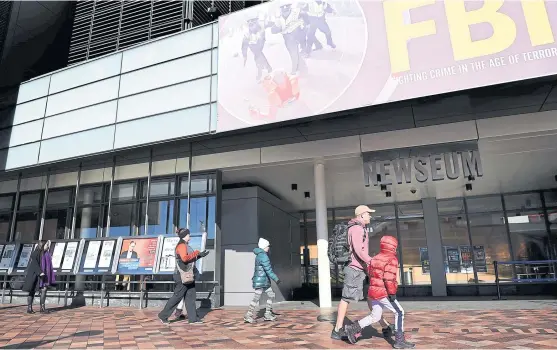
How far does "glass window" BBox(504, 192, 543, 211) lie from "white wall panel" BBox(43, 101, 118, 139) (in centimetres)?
1375

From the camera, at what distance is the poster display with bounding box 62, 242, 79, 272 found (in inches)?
407

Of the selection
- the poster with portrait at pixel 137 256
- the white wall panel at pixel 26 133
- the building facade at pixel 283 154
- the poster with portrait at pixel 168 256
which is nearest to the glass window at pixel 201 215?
the building facade at pixel 283 154

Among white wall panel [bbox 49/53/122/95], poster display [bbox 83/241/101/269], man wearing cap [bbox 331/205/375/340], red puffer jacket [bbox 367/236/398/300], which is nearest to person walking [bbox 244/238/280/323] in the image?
man wearing cap [bbox 331/205/375/340]

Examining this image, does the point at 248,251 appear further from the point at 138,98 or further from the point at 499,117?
the point at 499,117

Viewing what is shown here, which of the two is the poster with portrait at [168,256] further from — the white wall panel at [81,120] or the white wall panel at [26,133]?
the white wall panel at [26,133]

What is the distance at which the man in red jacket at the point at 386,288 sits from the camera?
4582mm

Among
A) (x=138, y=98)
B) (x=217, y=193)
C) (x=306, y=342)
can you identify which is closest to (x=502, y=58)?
(x=306, y=342)

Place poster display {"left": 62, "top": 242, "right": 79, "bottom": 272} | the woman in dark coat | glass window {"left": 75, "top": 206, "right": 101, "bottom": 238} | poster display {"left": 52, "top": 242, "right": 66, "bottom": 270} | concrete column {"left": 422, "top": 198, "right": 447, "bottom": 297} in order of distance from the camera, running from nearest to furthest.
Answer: the woman in dark coat
poster display {"left": 62, "top": 242, "right": 79, "bottom": 272}
poster display {"left": 52, "top": 242, "right": 66, "bottom": 270}
glass window {"left": 75, "top": 206, "right": 101, "bottom": 238}
concrete column {"left": 422, "top": 198, "right": 447, "bottom": 297}

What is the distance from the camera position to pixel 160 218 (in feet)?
35.7

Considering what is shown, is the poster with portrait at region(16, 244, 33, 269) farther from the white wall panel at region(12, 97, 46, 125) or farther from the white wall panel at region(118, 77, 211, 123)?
the white wall panel at region(118, 77, 211, 123)

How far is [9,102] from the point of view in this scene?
1266 centimetres

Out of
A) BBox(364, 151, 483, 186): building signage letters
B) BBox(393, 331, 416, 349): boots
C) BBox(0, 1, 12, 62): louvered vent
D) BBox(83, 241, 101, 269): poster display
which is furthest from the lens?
BBox(0, 1, 12, 62): louvered vent

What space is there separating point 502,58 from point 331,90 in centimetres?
322

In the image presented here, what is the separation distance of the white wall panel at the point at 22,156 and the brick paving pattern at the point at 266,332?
524 cm
